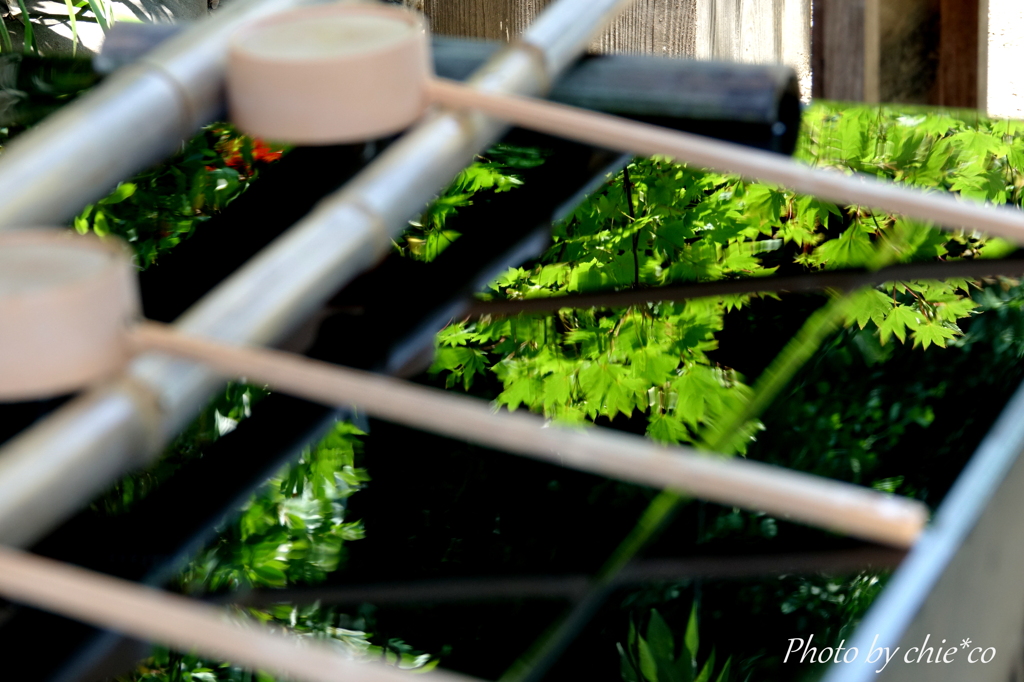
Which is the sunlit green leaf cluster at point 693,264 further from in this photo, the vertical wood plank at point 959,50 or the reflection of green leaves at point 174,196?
the vertical wood plank at point 959,50

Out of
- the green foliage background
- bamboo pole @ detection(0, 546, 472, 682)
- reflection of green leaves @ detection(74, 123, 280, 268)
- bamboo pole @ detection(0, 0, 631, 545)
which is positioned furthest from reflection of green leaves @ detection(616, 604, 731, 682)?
reflection of green leaves @ detection(74, 123, 280, 268)

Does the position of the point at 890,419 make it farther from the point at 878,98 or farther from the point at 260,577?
the point at 878,98

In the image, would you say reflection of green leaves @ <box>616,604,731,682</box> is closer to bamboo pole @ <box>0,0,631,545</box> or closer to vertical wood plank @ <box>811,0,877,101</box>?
bamboo pole @ <box>0,0,631,545</box>

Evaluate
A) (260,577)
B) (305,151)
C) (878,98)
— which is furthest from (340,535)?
(878,98)

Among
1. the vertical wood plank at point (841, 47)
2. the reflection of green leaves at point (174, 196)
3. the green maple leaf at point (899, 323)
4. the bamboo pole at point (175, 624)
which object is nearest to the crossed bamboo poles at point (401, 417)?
the bamboo pole at point (175, 624)

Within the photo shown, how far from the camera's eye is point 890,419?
2.72ft

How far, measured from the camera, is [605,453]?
2.17 feet

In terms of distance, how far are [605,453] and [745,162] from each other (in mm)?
424

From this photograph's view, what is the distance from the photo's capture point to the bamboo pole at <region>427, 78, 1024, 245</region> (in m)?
0.95

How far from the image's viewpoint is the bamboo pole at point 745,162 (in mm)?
951

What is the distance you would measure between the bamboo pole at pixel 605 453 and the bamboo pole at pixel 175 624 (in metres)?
0.17

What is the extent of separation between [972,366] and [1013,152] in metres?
0.53

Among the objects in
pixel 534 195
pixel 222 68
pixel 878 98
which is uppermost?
pixel 222 68

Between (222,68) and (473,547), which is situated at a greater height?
(222,68)
